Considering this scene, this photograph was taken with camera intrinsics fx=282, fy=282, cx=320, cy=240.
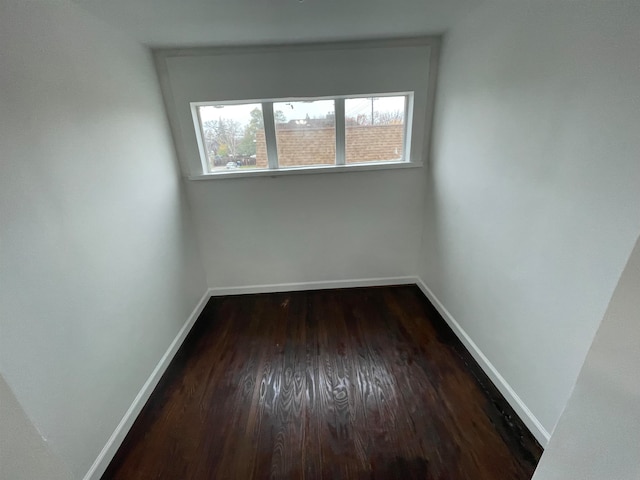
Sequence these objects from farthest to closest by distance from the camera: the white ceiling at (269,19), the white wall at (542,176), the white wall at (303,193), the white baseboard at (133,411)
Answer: the white wall at (303,193), the white ceiling at (269,19), the white baseboard at (133,411), the white wall at (542,176)

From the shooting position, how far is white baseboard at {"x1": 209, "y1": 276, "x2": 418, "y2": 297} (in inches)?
115

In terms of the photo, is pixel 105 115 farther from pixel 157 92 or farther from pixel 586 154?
pixel 586 154

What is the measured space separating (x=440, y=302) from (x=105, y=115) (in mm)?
2709

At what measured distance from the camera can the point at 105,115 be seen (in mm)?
1554

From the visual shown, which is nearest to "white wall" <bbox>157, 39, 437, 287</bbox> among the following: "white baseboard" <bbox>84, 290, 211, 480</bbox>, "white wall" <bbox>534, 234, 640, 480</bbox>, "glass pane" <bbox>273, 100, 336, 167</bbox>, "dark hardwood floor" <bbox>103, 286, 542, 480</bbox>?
"glass pane" <bbox>273, 100, 336, 167</bbox>

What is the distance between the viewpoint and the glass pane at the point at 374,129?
2.44 m

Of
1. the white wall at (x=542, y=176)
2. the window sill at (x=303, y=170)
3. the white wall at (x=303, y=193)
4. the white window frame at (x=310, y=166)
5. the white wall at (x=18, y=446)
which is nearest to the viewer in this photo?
the white wall at (x=18, y=446)

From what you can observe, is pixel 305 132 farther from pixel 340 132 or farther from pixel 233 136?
pixel 233 136

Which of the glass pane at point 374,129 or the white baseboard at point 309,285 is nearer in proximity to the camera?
the glass pane at point 374,129

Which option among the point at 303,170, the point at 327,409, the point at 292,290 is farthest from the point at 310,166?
the point at 327,409

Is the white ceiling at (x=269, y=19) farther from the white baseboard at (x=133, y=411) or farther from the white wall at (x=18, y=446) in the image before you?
the white baseboard at (x=133, y=411)

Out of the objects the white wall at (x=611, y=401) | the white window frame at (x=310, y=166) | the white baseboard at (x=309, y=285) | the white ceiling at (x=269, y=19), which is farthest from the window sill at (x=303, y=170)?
the white wall at (x=611, y=401)

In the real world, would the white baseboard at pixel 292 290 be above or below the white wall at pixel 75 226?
below

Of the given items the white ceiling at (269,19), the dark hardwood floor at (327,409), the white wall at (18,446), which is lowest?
the dark hardwood floor at (327,409)
